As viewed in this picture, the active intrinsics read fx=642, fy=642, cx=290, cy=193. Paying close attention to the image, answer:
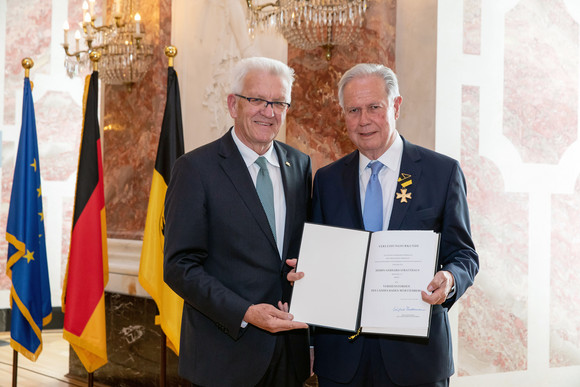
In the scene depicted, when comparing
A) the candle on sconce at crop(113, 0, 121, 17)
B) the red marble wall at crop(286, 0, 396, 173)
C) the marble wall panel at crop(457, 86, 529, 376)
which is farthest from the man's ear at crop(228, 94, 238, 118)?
the candle on sconce at crop(113, 0, 121, 17)

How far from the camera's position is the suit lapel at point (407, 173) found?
2391 mm

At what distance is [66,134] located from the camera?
9.33m

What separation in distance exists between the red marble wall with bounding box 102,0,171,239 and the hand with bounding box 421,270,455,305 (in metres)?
3.83

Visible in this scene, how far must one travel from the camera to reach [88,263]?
4715 millimetres

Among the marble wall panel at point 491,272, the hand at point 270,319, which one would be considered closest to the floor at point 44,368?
the marble wall panel at point 491,272

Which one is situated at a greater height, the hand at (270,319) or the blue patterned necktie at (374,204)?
the blue patterned necktie at (374,204)

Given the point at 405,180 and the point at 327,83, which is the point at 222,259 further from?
the point at 327,83

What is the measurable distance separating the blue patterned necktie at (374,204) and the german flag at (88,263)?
2810 mm

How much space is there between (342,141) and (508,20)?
132 cm

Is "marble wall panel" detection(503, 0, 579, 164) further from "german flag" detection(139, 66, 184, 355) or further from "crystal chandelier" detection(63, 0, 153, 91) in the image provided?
"crystal chandelier" detection(63, 0, 153, 91)

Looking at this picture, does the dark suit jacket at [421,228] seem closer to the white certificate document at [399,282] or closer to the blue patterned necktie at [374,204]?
the blue patterned necktie at [374,204]

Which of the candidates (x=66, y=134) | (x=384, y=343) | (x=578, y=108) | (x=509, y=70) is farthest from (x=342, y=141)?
(x=66, y=134)

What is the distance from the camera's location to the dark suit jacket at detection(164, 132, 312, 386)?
8.08ft

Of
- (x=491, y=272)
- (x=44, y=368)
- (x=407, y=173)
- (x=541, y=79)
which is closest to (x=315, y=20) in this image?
(x=541, y=79)
